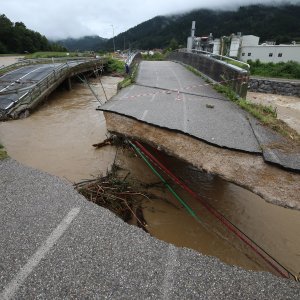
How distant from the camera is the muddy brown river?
17.9ft

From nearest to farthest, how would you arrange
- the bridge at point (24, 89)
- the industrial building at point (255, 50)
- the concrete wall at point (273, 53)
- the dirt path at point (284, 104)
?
the bridge at point (24, 89), the dirt path at point (284, 104), the concrete wall at point (273, 53), the industrial building at point (255, 50)

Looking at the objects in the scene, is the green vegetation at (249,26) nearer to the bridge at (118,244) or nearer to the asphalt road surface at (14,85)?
the asphalt road surface at (14,85)

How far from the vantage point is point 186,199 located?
270 inches

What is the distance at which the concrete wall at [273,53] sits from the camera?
4284cm

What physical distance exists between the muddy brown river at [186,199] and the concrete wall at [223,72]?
401cm

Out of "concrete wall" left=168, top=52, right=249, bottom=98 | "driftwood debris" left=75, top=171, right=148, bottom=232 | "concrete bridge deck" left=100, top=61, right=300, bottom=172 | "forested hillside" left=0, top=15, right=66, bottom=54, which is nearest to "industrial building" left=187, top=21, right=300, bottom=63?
"concrete wall" left=168, top=52, right=249, bottom=98

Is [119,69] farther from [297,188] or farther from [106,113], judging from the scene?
[297,188]

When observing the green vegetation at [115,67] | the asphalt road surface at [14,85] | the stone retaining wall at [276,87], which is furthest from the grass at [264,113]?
the green vegetation at [115,67]

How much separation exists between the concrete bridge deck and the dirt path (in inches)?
403

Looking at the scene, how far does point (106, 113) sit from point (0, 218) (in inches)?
165

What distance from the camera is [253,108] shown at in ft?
28.5

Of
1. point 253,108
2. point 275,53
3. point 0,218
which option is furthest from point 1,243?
point 275,53

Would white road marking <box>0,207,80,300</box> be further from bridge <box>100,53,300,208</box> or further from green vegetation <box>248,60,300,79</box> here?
green vegetation <box>248,60,300,79</box>

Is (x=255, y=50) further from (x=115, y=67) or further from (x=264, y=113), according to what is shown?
(x=264, y=113)
